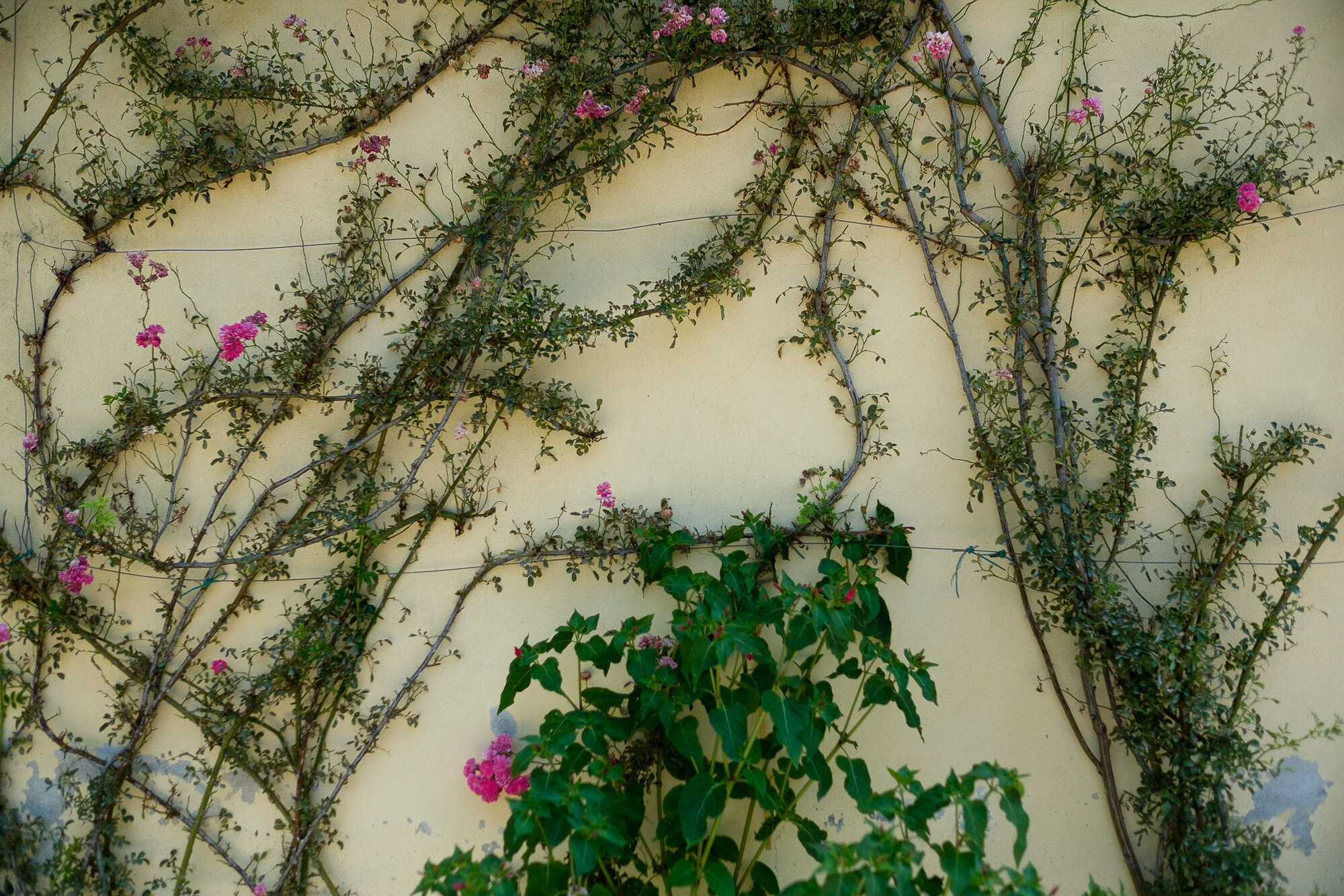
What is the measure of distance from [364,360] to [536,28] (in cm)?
109

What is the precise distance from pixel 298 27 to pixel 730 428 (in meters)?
1.72

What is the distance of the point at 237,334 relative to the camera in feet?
7.85

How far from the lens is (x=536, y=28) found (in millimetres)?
2510

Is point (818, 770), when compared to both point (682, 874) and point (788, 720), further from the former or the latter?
point (682, 874)

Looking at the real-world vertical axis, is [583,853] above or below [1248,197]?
below

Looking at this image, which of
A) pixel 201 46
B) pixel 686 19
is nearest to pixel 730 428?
pixel 686 19

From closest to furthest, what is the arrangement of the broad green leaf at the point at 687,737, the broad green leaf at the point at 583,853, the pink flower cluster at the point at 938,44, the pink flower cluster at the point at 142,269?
the broad green leaf at the point at 583,853 < the broad green leaf at the point at 687,737 < the pink flower cluster at the point at 938,44 < the pink flower cluster at the point at 142,269

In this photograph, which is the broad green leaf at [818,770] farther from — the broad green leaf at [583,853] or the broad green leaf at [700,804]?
the broad green leaf at [583,853]

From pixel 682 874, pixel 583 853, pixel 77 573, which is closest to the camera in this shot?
pixel 583 853

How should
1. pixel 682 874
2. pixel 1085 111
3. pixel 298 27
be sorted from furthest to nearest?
pixel 298 27 < pixel 1085 111 < pixel 682 874

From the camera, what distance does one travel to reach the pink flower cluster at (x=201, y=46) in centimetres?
255

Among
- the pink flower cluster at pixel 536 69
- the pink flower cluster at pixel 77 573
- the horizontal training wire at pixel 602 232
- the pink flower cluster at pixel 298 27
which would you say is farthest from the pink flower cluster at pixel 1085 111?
Answer: the pink flower cluster at pixel 77 573

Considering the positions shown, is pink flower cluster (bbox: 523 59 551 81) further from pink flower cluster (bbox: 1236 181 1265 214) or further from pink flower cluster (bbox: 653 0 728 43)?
pink flower cluster (bbox: 1236 181 1265 214)

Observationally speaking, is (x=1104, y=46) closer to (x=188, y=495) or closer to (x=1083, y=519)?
(x=1083, y=519)
